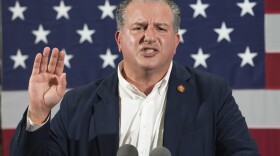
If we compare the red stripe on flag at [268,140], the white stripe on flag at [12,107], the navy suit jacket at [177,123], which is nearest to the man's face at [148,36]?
the navy suit jacket at [177,123]

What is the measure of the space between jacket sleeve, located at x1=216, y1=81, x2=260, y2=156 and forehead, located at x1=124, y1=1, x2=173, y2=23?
0.33 m

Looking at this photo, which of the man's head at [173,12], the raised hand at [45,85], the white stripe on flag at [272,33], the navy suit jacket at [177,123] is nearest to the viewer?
the raised hand at [45,85]

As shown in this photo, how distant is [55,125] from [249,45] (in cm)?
126

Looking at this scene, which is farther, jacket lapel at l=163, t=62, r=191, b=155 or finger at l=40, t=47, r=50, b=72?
jacket lapel at l=163, t=62, r=191, b=155

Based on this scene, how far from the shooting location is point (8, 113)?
9.07 feet

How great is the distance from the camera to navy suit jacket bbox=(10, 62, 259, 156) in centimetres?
158

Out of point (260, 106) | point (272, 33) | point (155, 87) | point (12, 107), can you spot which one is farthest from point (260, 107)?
point (12, 107)

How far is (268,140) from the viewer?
261 centimetres

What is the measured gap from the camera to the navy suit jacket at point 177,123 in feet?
5.19

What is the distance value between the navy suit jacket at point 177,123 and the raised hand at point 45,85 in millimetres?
112

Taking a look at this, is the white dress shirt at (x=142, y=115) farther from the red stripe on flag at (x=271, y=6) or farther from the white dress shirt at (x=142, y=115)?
the red stripe on flag at (x=271, y=6)

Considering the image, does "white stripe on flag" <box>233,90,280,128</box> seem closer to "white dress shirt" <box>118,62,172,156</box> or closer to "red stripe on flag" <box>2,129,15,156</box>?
"white dress shirt" <box>118,62,172,156</box>

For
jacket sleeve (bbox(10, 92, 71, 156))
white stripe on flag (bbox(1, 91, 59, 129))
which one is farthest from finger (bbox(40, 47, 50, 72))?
white stripe on flag (bbox(1, 91, 59, 129))

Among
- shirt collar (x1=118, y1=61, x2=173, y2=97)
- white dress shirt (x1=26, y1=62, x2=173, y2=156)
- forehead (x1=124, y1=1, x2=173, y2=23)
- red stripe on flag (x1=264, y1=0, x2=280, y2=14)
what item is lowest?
white dress shirt (x1=26, y1=62, x2=173, y2=156)
